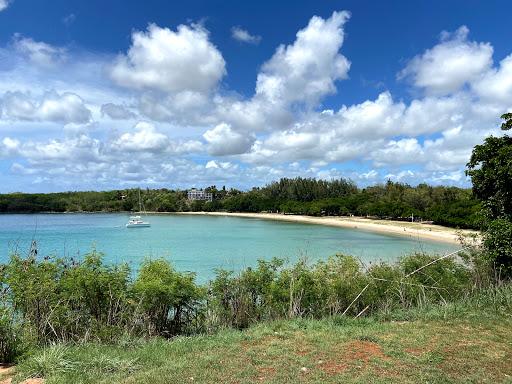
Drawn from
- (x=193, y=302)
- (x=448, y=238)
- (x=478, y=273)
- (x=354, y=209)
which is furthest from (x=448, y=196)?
(x=193, y=302)

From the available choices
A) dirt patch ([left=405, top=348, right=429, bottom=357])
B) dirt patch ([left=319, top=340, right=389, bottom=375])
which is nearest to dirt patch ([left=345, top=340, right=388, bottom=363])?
dirt patch ([left=319, top=340, right=389, bottom=375])

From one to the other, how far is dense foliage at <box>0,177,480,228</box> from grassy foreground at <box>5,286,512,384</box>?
61.1m

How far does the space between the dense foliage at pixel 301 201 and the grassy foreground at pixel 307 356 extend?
201 ft

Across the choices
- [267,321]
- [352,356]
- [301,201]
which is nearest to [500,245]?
[267,321]

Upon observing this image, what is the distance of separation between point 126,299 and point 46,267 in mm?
1955

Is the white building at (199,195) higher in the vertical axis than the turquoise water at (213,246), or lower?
higher

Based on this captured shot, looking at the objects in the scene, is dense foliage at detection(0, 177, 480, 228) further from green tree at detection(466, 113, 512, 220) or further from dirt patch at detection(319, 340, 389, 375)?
dirt patch at detection(319, 340, 389, 375)

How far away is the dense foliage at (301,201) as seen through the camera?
83.5 metres

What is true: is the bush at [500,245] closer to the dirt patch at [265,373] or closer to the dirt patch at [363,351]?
the dirt patch at [363,351]

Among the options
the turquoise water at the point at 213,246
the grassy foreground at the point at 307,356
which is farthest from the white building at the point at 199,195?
the grassy foreground at the point at 307,356

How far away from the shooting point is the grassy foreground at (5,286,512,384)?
5227 millimetres

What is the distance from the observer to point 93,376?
527 centimetres

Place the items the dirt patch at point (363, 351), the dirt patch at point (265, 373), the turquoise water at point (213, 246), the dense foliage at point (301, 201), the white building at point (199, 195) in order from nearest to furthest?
the dirt patch at point (265, 373), the dirt patch at point (363, 351), the turquoise water at point (213, 246), the dense foliage at point (301, 201), the white building at point (199, 195)

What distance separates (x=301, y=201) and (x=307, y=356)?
123168mm
